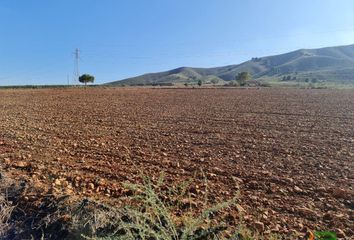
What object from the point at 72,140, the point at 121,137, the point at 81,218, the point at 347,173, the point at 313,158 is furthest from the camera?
the point at 121,137

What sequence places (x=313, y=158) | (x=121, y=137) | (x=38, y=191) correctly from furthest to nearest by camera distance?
(x=121, y=137) < (x=313, y=158) < (x=38, y=191)

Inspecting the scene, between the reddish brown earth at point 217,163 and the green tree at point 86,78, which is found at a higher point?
the green tree at point 86,78

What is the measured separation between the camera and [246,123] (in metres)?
14.2

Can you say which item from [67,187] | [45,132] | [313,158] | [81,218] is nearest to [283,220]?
[81,218]

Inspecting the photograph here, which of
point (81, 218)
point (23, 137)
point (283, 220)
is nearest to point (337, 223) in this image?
point (283, 220)

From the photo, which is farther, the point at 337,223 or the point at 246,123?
the point at 246,123

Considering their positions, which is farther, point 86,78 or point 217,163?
point 86,78

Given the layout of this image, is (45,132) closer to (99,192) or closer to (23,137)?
(23,137)

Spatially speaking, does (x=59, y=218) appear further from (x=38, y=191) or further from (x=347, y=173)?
(x=347, y=173)

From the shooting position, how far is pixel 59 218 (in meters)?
4.18

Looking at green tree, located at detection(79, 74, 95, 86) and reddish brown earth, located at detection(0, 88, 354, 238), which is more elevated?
green tree, located at detection(79, 74, 95, 86)

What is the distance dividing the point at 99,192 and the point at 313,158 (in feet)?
16.6

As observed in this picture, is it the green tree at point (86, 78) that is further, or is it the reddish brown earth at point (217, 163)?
the green tree at point (86, 78)

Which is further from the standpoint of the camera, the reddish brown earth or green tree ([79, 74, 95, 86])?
green tree ([79, 74, 95, 86])
